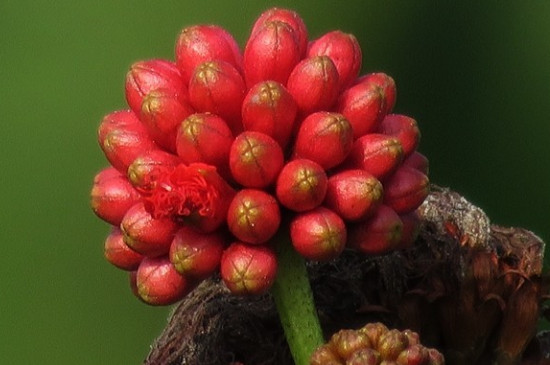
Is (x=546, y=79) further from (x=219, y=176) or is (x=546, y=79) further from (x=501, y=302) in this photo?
(x=219, y=176)

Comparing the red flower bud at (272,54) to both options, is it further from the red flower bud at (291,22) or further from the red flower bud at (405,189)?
the red flower bud at (405,189)

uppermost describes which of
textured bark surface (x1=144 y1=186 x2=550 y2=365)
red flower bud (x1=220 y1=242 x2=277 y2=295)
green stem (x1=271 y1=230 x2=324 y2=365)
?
red flower bud (x1=220 y1=242 x2=277 y2=295)

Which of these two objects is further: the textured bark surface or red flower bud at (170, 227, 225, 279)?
the textured bark surface

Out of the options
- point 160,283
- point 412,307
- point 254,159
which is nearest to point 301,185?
point 254,159

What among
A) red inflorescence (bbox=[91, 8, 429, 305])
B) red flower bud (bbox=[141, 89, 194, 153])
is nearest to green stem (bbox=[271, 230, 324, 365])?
red inflorescence (bbox=[91, 8, 429, 305])

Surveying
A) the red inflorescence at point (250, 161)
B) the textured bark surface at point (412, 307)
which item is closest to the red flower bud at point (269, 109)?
the red inflorescence at point (250, 161)

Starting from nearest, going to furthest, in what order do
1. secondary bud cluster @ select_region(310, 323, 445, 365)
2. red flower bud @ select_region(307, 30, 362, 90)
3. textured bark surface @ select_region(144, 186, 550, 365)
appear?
secondary bud cluster @ select_region(310, 323, 445, 365) < red flower bud @ select_region(307, 30, 362, 90) < textured bark surface @ select_region(144, 186, 550, 365)

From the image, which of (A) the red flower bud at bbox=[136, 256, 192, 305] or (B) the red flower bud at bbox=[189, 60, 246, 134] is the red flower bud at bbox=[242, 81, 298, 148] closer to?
(B) the red flower bud at bbox=[189, 60, 246, 134]

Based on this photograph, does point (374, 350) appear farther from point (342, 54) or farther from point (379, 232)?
point (342, 54)

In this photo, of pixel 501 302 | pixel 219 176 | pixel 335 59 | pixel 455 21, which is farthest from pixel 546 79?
pixel 219 176
